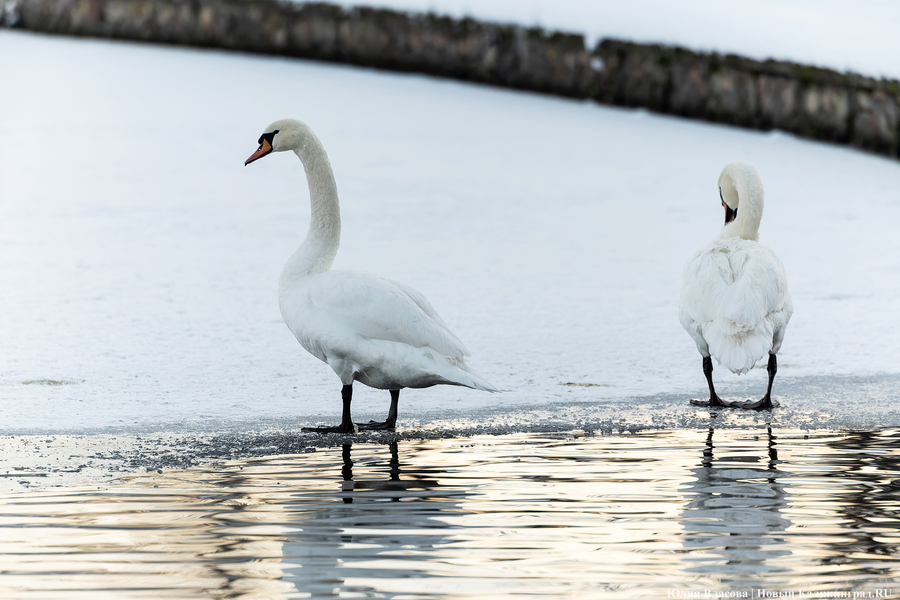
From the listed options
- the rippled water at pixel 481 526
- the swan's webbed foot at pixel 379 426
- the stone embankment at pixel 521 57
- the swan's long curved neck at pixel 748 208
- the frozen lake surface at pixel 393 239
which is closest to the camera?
the rippled water at pixel 481 526

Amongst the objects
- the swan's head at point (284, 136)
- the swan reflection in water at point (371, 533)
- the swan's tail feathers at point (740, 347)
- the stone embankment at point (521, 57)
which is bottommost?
the swan reflection in water at point (371, 533)

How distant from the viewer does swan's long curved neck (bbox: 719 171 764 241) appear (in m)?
5.08

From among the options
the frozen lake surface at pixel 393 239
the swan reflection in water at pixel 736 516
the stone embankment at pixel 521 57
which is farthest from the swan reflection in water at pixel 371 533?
the stone embankment at pixel 521 57

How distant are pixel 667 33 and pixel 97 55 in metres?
6.95

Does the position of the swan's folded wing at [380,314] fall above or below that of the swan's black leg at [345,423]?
above

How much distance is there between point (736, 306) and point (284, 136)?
1.98 metres

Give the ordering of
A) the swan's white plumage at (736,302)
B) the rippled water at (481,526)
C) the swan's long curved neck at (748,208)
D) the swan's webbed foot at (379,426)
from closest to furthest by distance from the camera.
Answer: the rippled water at (481,526) < the swan's webbed foot at (379,426) < the swan's white plumage at (736,302) < the swan's long curved neck at (748,208)

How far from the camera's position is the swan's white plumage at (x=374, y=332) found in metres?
4.00

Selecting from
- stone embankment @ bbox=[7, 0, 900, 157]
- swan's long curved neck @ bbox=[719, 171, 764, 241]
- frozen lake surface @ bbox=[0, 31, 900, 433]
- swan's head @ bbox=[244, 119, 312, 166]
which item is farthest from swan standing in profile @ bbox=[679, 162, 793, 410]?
stone embankment @ bbox=[7, 0, 900, 157]

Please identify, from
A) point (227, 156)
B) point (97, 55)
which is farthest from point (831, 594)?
point (97, 55)

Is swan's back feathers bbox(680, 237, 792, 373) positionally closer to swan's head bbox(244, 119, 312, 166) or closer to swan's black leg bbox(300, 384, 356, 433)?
swan's black leg bbox(300, 384, 356, 433)

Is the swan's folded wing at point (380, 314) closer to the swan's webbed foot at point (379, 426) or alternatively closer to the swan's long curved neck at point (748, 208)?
the swan's webbed foot at point (379, 426)

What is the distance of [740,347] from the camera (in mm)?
4430

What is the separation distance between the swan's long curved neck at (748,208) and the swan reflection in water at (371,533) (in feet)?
7.65
